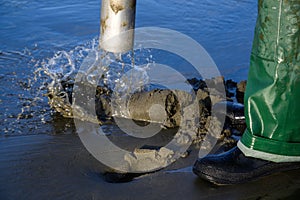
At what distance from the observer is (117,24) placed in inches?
114

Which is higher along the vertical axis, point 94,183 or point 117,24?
point 117,24

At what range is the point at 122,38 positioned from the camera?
2.93 meters

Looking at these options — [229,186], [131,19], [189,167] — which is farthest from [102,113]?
[229,186]

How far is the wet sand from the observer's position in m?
2.23

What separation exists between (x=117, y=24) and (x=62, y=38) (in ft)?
5.16

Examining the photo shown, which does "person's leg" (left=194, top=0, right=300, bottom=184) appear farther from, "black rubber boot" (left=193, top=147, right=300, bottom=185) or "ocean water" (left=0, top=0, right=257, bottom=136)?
"ocean water" (left=0, top=0, right=257, bottom=136)

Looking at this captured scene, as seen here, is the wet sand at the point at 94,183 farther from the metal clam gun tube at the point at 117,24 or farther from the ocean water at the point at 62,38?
the metal clam gun tube at the point at 117,24

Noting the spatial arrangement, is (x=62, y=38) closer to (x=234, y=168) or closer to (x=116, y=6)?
(x=116, y=6)

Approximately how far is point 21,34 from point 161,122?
1.96 meters

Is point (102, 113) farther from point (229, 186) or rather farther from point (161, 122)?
point (229, 186)

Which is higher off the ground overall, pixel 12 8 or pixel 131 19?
pixel 131 19

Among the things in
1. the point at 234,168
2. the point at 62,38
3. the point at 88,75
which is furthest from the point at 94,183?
the point at 62,38

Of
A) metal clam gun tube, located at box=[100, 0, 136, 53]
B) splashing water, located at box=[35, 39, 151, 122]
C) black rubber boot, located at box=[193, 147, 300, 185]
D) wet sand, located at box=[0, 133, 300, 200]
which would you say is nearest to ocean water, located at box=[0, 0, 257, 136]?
splashing water, located at box=[35, 39, 151, 122]

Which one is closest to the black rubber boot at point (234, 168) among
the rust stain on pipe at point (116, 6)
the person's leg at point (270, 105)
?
the person's leg at point (270, 105)
